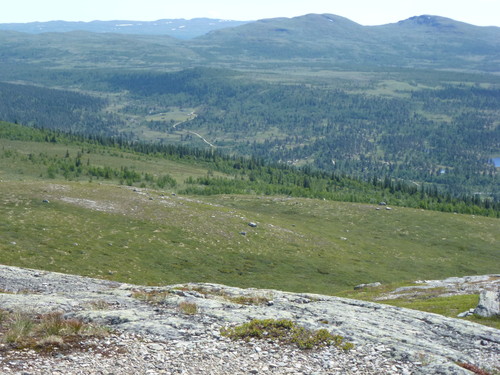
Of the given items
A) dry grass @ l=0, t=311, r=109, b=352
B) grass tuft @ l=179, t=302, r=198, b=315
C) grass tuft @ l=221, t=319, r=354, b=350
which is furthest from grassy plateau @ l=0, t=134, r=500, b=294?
grass tuft @ l=221, t=319, r=354, b=350

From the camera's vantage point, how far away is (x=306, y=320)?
26.7 meters

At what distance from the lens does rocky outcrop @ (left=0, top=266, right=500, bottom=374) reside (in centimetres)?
2353

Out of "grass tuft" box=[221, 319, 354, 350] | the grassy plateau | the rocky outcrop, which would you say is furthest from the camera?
the grassy plateau

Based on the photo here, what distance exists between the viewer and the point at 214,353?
22.2 metres

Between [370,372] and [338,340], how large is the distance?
2862 mm

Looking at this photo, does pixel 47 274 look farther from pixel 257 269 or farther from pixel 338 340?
pixel 257 269

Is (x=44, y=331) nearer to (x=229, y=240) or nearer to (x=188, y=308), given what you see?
(x=188, y=308)

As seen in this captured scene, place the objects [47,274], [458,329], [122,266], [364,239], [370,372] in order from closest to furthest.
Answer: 1. [370,372]
2. [458,329]
3. [47,274]
4. [122,266]
5. [364,239]

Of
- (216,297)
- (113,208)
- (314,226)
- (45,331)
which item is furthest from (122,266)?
(314,226)

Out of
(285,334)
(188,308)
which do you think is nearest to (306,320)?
(285,334)

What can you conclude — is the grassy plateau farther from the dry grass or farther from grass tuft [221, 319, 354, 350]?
grass tuft [221, 319, 354, 350]

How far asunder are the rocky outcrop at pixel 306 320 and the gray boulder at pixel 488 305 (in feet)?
24.3

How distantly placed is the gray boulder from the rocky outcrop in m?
7.42

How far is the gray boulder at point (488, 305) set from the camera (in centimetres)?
3627
